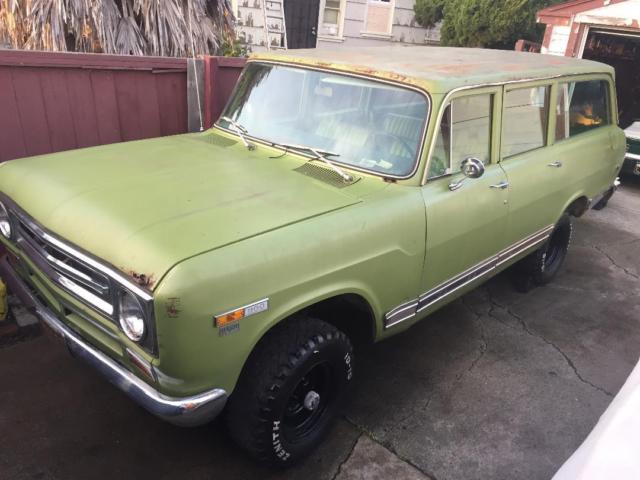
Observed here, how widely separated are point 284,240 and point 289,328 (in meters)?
0.47

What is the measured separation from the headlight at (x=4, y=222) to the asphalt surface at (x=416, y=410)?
2.26ft

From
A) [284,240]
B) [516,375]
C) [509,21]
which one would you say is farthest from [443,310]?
[509,21]

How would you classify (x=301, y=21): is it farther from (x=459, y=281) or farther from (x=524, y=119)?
(x=459, y=281)

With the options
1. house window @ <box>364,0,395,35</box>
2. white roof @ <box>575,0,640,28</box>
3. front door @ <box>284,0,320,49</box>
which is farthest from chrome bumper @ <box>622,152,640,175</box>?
front door @ <box>284,0,320,49</box>

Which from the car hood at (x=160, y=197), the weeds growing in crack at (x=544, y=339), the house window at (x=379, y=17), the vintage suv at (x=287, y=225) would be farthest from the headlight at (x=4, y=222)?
the house window at (x=379, y=17)

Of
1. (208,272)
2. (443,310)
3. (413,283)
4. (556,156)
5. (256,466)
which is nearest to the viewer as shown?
(208,272)

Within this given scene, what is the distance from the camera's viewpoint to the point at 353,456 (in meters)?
2.87

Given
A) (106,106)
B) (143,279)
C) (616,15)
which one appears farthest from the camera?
(616,15)

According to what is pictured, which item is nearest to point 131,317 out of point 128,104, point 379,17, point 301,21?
point 128,104

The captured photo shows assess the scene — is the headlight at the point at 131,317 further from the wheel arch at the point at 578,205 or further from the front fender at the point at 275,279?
the wheel arch at the point at 578,205

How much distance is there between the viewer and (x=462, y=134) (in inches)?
127

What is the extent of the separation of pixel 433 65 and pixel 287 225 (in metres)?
1.65

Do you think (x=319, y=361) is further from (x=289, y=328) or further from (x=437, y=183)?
(x=437, y=183)

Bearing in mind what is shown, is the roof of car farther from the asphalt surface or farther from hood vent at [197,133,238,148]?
the asphalt surface
